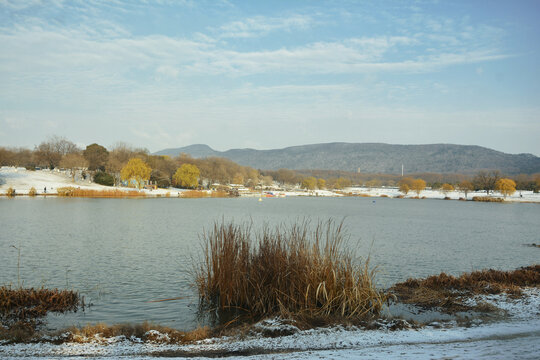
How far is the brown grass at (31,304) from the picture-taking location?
332 inches

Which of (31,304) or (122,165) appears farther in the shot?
(122,165)

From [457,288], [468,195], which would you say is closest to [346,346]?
[457,288]

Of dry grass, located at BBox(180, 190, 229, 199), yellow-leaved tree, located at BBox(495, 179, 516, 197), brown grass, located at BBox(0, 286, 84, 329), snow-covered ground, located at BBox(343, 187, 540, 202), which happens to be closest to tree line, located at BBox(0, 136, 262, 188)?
dry grass, located at BBox(180, 190, 229, 199)

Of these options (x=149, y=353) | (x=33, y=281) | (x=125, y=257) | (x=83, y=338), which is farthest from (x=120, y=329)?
(x=125, y=257)

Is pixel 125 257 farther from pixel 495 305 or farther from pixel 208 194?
pixel 208 194

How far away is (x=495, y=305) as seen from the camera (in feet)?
31.7

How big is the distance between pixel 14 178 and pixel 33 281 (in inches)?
3004

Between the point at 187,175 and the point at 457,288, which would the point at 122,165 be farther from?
the point at 457,288

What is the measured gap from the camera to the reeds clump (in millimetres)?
8977

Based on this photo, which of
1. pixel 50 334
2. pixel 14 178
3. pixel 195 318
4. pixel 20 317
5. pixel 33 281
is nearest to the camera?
pixel 50 334

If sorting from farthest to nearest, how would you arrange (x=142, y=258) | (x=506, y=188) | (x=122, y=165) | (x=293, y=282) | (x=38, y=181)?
(x=506, y=188) → (x=122, y=165) → (x=38, y=181) → (x=142, y=258) → (x=293, y=282)

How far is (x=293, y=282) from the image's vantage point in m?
9.14

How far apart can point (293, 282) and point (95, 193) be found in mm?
70011

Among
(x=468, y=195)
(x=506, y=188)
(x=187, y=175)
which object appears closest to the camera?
(x=187, y=175)
